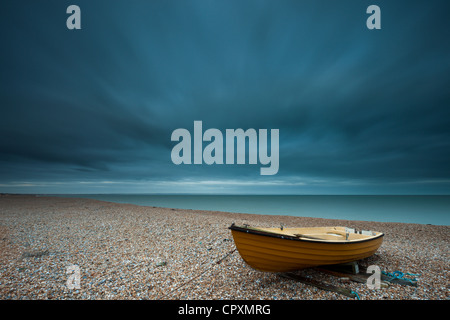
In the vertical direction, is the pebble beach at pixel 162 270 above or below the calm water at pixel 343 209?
above

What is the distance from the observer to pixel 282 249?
17.3 feet

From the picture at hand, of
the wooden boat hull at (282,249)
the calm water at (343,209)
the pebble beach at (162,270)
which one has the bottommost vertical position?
the calm water at (343,209)

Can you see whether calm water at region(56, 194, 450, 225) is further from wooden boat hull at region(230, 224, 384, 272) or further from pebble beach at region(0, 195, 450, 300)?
wooden boat hull at region(230, 224, 384, 272)

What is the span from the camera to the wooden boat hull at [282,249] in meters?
5.18

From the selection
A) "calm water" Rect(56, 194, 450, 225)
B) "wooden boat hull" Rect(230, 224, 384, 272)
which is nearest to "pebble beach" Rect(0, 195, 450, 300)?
"wooden boat hull" Rect(230, 224, 384, 272)

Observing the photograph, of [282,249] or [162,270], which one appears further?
[162,270]

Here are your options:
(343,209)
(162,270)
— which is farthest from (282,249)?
(343,209)

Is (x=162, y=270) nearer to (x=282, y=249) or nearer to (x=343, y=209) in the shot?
(x=282, y=249)

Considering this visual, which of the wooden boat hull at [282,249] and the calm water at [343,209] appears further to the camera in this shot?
the calm water at [343,209]

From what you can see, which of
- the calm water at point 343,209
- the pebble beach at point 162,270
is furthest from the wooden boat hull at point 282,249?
the calm water at point 343,209

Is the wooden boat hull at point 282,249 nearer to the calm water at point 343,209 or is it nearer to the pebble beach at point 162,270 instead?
the pebble beach at point 162,270

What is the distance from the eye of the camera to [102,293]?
206 inches
